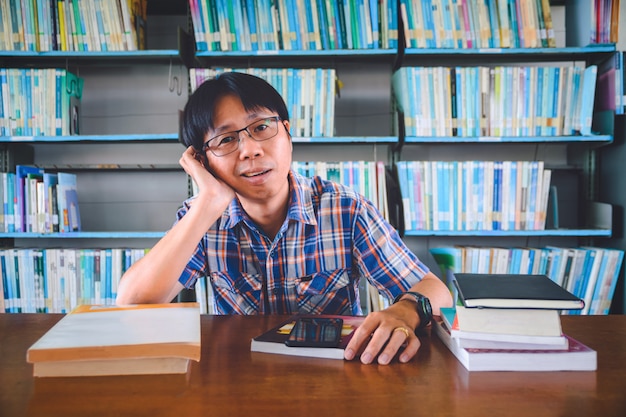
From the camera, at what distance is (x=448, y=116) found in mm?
2127

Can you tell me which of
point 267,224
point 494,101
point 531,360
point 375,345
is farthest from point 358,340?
point 494,101

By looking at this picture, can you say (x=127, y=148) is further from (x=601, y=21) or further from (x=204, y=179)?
(x=601, y=21)

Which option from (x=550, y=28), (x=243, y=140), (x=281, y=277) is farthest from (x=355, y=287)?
(x=550, y=28)

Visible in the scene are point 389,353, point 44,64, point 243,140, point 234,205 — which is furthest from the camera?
point 44,64

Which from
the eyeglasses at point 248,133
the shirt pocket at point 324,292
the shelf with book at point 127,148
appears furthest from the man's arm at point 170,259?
the shelf with book at point 127,148

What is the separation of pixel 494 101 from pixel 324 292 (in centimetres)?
130

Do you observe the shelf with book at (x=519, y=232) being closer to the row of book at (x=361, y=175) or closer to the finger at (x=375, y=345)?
the row of book at (x=361, y=175)

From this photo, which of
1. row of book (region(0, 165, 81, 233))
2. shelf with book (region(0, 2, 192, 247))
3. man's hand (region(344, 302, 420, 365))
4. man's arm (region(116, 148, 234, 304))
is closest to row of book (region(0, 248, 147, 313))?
row of book (region(0, 165, 81, 233))

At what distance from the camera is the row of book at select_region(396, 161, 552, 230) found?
6.94ft

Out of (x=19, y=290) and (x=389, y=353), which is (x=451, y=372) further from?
(x=19, y=290)

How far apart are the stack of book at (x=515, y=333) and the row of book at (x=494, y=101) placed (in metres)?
1.50

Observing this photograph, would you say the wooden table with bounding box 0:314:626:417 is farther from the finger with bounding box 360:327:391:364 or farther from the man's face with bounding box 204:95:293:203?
the man's face with bounding box 204:95:293:203

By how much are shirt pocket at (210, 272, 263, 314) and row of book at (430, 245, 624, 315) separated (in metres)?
1.12

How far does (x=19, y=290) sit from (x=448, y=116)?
2.07m
